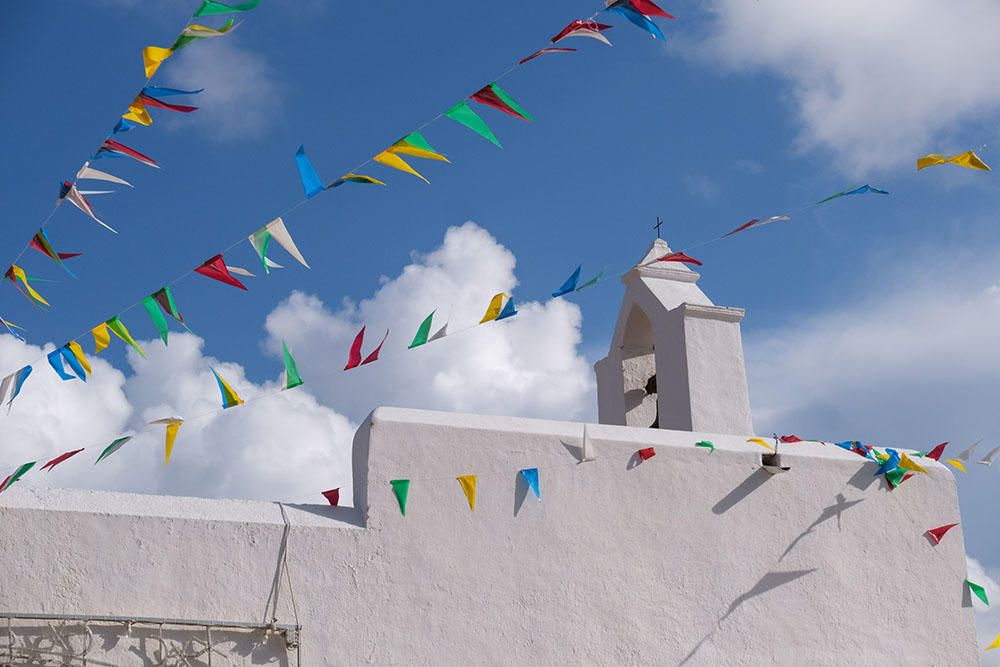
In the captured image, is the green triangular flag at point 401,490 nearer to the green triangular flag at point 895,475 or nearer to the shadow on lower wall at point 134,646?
the shadow on lower wall at point 134,646

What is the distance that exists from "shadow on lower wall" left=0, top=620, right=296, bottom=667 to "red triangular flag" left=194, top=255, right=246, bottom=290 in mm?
1817

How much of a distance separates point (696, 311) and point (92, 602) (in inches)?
180

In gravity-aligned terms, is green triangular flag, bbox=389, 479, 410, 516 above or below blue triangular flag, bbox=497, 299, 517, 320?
below

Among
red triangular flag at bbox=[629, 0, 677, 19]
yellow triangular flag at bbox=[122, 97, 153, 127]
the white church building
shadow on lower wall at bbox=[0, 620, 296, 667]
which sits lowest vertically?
shadow on lower wall at bbox=[0, 620, 296, 667]

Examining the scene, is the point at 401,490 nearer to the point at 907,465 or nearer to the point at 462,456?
the point at 462,456

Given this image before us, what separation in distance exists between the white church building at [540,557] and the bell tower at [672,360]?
0.07ft

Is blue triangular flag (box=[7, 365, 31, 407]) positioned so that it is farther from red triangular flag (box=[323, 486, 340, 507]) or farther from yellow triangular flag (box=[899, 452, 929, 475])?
yellow triangular flag (box=[899, 452, 929, 475])

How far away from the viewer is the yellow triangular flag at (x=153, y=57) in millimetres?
5977

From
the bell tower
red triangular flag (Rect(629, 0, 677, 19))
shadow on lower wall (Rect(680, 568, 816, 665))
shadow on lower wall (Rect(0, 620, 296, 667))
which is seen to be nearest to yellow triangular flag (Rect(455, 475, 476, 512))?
shadow on lower wall (Rect(0, 620, 296, 667))

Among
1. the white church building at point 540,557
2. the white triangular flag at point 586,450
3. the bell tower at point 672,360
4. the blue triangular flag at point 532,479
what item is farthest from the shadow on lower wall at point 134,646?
the bell tower at point 672,360

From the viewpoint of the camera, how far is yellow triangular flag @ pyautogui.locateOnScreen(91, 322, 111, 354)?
258 inches

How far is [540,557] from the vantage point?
7.21m

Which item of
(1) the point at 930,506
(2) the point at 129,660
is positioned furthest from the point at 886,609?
(2) the point at 129,660

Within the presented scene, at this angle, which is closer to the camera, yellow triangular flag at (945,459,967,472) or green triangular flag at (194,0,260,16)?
green triangular flag at (194,0,260,16)
